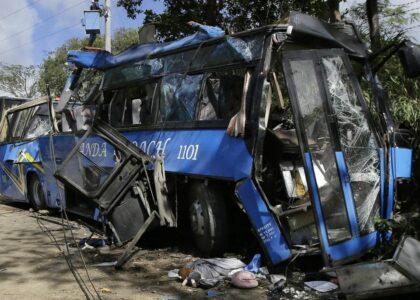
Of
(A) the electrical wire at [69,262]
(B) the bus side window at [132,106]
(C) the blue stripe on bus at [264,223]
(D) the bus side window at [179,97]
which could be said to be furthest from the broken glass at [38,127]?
(C) the blue stripe on bus at [264,223]

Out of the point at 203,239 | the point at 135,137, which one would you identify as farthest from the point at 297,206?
the point at 135,137

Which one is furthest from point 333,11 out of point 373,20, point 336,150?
point 336,150

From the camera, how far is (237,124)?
17.9 feet

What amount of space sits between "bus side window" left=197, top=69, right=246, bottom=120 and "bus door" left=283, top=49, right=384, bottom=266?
84 centimetres

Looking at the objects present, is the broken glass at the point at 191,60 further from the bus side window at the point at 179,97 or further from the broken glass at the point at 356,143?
the broken glass at the point at 356,143

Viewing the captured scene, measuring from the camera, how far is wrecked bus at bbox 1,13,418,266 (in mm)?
5199

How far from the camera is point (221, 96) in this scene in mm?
6262

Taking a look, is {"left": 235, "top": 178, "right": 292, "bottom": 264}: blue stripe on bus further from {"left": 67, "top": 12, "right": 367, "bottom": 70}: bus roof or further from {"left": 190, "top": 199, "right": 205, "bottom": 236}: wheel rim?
{"left": 67, "top": 12, "right": 367, "bottom": 70}: bus roof

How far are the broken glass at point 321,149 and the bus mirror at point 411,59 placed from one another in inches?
39.4

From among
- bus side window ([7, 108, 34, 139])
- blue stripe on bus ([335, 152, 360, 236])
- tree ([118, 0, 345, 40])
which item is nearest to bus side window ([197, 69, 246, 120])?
blue stripe on bus ([335, 152, 360, 236])

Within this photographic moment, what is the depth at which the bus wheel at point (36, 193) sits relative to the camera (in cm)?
1056

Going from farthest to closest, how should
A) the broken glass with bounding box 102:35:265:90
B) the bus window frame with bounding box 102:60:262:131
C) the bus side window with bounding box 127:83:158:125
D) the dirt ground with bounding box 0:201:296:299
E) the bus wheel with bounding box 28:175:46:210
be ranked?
the bus wheel with bounding box 28:175:46:210, the bus side window with bounding box 127:83:158:125, the broken glass with bounding box 102:35:265:90, the bus window frame with bounding box 102:60:262:131, the dirt ground with bounding box 0:201:296:299

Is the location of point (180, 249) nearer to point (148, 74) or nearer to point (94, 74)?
point (148, 74)

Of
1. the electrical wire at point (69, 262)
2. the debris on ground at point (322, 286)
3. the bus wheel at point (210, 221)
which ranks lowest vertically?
the debris on ground at point (322, 286)
